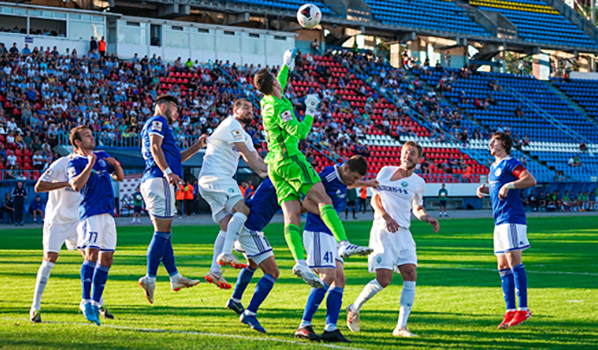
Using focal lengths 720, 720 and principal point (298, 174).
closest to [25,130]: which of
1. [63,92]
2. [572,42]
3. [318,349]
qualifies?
[63,92]

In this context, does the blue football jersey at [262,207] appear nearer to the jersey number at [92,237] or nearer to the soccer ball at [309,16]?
the jersey number at [92,237]

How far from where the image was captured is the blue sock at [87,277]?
850 centimetres

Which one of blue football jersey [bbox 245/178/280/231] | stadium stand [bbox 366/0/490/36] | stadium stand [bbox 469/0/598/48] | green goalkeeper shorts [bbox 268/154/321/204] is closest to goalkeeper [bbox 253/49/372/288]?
green goalkeeper shorts [bbox 268/154/321/204]

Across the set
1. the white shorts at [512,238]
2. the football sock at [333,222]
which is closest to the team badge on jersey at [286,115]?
the football sock at [333,222]

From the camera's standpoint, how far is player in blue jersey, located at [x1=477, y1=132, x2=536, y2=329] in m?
8.80

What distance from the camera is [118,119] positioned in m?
35.0

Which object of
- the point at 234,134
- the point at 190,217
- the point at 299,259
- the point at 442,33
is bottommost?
the point at 190,217

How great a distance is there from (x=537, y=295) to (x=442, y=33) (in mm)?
46787

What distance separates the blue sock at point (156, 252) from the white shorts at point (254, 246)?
1.01 metres

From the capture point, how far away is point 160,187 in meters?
8.95

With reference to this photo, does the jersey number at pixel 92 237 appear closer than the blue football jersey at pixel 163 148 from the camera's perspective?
Yes

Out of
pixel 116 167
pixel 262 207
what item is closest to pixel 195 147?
pixel 116 167

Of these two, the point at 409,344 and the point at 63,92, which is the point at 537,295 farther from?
the point at 63,92

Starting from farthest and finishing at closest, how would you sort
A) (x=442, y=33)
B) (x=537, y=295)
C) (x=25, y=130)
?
1. (x=442, y=33)
2. (x=25, y=130)
3. (x=537, y=295)
